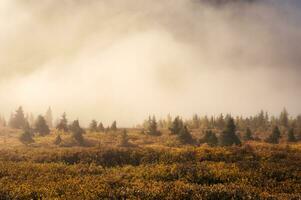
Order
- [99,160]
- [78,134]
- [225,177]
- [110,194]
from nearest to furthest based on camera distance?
[110,194] < [225,177] < [99,160] < [78,134]

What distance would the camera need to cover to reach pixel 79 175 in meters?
30.9

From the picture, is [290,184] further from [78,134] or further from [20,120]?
[20,120]

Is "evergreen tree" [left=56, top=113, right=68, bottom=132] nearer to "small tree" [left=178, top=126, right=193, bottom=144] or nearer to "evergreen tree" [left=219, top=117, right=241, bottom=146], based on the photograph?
"small tree" [left=178, top=126, right=193, bottom=144]

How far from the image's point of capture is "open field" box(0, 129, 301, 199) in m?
23.5

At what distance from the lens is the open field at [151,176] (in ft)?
77.2

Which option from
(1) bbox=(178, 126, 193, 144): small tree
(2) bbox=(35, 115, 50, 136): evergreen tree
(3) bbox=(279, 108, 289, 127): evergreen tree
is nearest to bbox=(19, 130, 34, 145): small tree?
(2) bbox=(35, 115, 50, 136): evergreen tree

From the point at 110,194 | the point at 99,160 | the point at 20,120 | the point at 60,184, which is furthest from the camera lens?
the point at 20,120

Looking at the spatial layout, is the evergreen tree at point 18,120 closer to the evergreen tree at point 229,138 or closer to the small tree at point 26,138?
the small tree at point 26,138

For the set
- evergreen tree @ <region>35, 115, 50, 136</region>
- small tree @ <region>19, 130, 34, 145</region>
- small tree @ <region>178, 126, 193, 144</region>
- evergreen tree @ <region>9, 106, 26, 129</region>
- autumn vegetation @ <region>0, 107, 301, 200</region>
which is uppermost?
evergreen tree @ <region>9, 106, 26, 129</region>

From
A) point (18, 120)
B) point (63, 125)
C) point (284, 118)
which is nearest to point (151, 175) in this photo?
point (63, 125)

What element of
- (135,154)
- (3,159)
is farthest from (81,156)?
(3,159)

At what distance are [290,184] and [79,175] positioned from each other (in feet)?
52.7

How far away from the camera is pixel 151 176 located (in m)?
30.0

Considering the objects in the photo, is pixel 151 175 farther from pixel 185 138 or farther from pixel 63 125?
pixel 63 125
